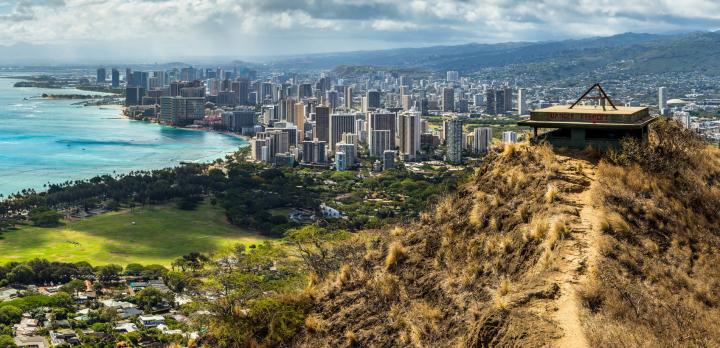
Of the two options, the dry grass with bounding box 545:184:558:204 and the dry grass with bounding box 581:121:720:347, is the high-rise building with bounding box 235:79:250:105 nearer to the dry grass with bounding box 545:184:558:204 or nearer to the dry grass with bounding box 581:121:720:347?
the dry grass with bounding box 581:121:720:347

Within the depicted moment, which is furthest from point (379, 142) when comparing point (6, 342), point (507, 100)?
point (6, 342)

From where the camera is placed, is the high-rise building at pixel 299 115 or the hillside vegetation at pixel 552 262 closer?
the hillside vegetation at pixel 552 262

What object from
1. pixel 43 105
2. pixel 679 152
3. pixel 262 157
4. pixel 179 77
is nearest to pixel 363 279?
pixel 679 152

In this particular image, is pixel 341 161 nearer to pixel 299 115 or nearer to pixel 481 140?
pixel 481 140

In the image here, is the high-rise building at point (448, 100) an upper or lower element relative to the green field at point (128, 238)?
upper

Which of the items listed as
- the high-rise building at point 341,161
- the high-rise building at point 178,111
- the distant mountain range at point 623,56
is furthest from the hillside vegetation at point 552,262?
the distant mountain range at point 623,56

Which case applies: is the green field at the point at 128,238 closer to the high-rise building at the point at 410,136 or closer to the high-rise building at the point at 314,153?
the high-rise building at the point at 314,153

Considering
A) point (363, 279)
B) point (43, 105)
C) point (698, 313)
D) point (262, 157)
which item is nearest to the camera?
point (698, 313)

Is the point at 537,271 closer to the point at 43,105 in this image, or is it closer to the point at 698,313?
the point at 698,313
